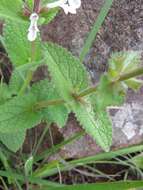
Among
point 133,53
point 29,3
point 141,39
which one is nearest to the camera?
point 133,53

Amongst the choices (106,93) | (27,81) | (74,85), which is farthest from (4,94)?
(106,93)

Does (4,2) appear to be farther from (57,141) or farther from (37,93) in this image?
(57,141)

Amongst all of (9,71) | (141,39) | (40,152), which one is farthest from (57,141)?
(141,39)

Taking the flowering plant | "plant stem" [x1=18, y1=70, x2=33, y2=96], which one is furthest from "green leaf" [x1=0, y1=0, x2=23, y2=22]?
"plant stem" [x1=18, y1=70, x2=33, y2=96]

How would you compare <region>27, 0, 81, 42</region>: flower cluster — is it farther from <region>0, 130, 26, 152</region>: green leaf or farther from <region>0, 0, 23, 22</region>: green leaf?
<region>0, 130, 26, 152</region>: green leaf

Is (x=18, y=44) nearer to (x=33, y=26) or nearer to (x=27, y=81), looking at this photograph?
(x=27, y=81)
